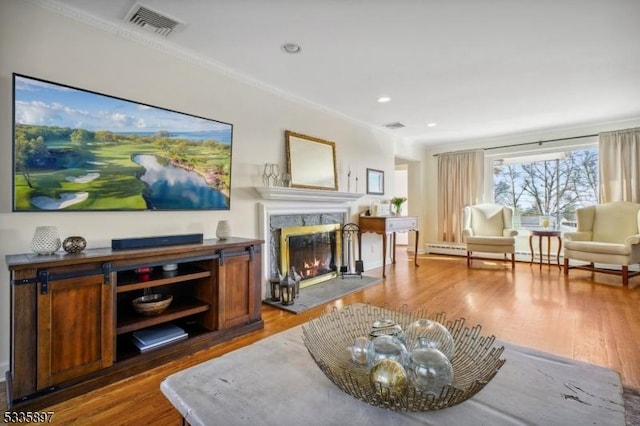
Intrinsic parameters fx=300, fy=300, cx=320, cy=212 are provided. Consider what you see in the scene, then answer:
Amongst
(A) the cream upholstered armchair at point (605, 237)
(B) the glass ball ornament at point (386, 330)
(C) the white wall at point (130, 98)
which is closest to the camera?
(B) the glass ball ornament at point (386, 330)

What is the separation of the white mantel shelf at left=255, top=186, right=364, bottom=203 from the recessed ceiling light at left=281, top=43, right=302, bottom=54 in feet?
4.07

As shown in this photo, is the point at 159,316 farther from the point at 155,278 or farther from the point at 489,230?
the point at 489,230

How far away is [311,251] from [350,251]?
0.80 m

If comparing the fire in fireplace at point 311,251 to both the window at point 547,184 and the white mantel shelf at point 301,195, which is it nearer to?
the white mantel shelf at point 301,195

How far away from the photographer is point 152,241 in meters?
2.02

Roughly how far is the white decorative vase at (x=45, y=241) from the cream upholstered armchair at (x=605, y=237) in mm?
5580

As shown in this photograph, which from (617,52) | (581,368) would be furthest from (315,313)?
(617,52)

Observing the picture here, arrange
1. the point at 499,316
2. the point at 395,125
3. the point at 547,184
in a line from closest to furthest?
1. the point at 499,316
2. the point at 395,125
3. the point at 547,184

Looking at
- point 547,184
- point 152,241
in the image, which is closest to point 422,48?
point 152,241

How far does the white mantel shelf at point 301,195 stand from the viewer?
3096mm

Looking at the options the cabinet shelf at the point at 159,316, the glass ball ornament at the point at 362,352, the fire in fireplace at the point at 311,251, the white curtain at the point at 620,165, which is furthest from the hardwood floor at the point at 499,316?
the white curtain at the point at 620,165

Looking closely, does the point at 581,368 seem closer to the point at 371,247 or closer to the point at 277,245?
the point at 277,245

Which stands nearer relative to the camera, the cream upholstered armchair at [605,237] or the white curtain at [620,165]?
the cream upholstered armchair at [605,237]

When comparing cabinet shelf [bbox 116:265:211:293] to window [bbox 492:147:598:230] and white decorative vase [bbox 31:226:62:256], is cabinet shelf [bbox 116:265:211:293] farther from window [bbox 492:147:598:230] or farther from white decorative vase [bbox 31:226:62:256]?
window [bbox 492:147:598:230]
